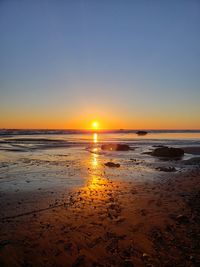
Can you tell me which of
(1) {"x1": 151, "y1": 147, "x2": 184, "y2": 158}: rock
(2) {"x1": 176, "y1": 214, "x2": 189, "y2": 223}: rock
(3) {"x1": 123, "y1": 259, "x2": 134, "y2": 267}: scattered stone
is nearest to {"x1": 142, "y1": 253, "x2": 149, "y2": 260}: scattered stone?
(3) {"x1": 123, "y1": 259, "x2": 134, "y2": 267}: scattered stone

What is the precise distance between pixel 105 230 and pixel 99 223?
46cm

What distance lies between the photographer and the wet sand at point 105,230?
17.9ft

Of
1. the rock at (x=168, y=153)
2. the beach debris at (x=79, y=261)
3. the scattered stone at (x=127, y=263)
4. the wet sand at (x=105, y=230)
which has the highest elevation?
the rock at (x=168, y=153)

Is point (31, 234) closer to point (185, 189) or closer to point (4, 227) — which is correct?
point (4, 227)

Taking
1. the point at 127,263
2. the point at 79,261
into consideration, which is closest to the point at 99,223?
the point at 79,261

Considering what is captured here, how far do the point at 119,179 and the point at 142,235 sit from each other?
6.46 meters

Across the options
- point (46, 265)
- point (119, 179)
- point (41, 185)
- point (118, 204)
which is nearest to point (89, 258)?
point (46, 265)

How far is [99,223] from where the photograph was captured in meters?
7.15

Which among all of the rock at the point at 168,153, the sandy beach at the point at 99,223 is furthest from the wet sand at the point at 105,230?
the rock at the point at 168,153

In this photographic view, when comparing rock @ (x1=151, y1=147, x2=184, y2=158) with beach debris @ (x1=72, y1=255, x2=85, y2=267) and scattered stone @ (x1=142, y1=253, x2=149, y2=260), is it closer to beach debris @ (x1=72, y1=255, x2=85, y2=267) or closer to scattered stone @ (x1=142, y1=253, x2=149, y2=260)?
scattered stone @ (x1=142, y1=253, x2=149, y2=260)

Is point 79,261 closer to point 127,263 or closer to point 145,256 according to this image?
point 127,263

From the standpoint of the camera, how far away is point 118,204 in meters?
8.78

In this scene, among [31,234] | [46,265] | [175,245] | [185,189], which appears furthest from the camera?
[185,189]

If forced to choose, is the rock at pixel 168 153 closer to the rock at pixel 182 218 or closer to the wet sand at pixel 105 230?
the wet sand at pixel 105 230
